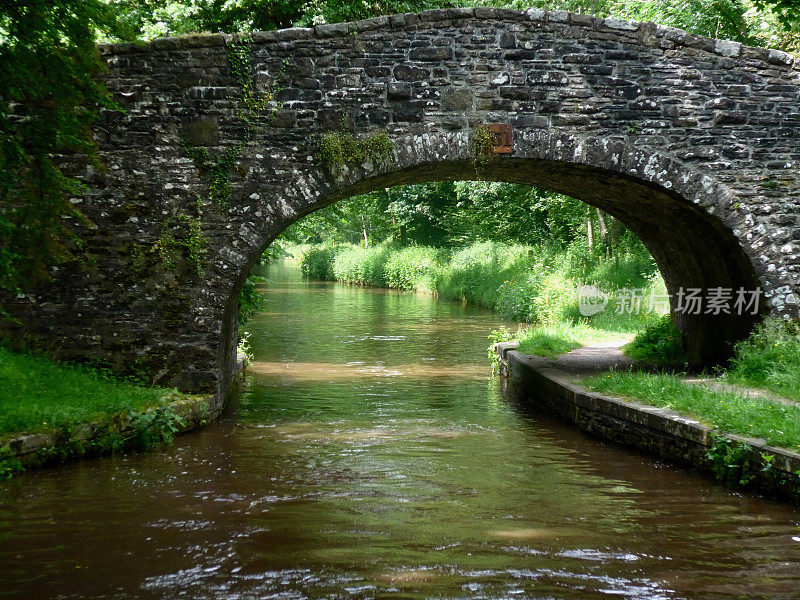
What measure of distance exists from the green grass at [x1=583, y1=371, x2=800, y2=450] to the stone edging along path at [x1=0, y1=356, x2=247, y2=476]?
414 centimetres

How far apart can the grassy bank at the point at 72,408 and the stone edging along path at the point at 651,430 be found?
401 centimetres

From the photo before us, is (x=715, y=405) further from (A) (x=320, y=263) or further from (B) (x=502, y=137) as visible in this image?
(A) (x=320, y=263)

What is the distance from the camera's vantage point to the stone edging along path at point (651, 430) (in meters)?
5.53

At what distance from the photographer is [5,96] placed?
6234 mm

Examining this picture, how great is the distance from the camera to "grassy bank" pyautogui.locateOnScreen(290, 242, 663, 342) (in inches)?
573

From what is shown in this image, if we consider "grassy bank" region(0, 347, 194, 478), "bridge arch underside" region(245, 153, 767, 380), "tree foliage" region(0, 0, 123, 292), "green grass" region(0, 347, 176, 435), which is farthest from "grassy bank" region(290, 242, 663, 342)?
"tree foliage" region(0, 0, 123, 292)

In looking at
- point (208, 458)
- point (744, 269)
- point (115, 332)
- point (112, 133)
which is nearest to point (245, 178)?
point (112, 133)

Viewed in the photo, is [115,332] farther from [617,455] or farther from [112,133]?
[617,455]

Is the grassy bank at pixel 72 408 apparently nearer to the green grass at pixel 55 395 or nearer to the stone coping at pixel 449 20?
the green grass at pixel 55 395

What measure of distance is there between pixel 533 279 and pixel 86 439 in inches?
543

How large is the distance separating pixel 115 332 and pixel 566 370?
5.29m

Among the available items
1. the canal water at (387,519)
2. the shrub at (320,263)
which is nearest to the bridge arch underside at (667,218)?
the canal water at (387,519)

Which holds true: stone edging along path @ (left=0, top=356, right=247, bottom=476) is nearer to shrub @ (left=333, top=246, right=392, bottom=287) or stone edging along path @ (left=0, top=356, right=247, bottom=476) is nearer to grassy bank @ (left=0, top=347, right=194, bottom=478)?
grassy bank @ (left=0, top=347, right=194, bottom=478)

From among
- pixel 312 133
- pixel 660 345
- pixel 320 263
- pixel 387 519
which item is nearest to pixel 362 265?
pixel 320 263
